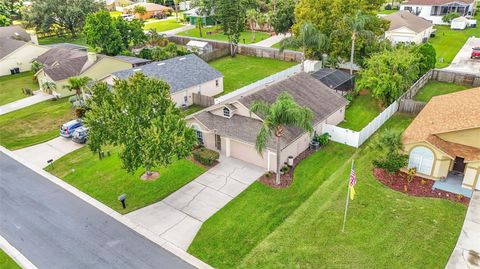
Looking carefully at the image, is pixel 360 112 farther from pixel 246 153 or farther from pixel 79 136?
pixel 79 136

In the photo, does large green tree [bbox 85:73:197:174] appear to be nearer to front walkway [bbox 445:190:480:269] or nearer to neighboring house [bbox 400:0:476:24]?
front walkway [bbox 445:190:480:269]

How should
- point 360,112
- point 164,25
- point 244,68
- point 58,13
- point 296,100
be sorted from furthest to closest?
point 164,25, point 58,13, point 244,68, point 360,112, point 296,100

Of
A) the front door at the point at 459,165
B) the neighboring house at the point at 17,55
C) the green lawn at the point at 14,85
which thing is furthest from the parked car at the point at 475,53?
the neighboring house at the point at 17,55

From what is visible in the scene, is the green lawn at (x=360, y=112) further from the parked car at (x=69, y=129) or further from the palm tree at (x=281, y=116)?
the parked car at (x=69, y=129)

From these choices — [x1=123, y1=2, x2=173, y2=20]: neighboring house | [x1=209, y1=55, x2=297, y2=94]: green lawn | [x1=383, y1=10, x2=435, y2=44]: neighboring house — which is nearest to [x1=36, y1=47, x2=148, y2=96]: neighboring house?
[x1=209, y1=55, x2=297, y2=94]: green lawn

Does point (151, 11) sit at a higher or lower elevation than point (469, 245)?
higher

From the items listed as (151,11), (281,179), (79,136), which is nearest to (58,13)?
(151,11)

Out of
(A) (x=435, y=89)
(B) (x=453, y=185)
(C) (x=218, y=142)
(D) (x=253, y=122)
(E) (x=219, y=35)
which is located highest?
(E) (x=219, y=35)

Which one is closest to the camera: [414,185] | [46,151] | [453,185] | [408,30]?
[453,185]
